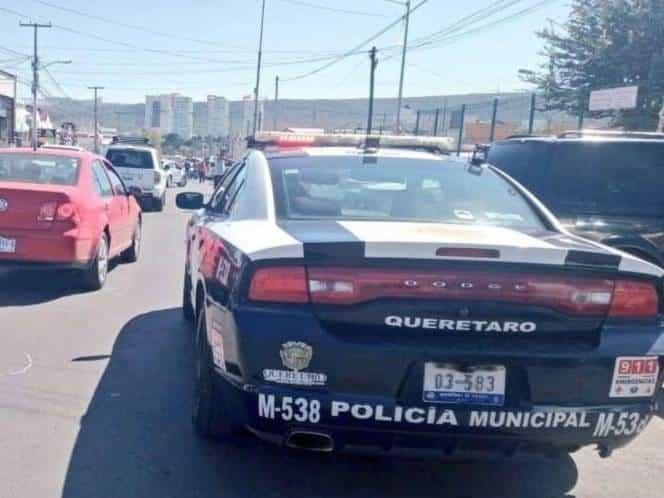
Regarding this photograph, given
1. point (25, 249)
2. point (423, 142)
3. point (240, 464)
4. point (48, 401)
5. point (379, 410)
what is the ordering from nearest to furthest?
A: point (379, 410), point (240, 464), point (48, 401), point (423, 142), point (25, 249)

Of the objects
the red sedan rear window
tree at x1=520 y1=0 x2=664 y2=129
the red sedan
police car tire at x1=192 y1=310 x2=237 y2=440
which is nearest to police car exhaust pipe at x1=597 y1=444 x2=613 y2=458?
police car tire at x1=192 y1=310 x2=237 y2=440

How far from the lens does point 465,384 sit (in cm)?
325

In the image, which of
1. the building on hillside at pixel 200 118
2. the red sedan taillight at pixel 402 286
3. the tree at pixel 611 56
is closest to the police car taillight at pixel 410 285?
the red sedan taillight at pixel 402 286

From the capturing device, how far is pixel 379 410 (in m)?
3.20

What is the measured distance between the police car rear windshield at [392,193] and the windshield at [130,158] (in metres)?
18.9

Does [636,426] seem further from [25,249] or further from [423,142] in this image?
[25,249]

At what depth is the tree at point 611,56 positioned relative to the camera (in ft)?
69.5

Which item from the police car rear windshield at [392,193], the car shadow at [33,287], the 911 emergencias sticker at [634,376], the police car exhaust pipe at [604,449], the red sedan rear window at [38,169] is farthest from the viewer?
the red sedan rear window at [38,169]

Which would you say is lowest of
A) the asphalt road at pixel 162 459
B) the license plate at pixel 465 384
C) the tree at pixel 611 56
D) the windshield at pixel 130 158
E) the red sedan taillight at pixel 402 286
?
the asphalt road at pixel 162 459

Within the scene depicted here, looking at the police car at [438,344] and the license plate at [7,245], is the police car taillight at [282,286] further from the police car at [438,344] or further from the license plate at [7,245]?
the license plate at [7,245]

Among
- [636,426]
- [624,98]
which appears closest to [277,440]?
[636,426]

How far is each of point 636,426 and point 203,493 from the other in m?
1.93

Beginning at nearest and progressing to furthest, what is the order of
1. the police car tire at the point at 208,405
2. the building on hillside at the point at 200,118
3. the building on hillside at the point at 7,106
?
the police car tire at the point at 208,405 → the building on hillside at the point at 7,106 → the building on hillside at the point at 200,118

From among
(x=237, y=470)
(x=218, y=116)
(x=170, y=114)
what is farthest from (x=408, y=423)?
(x=170, y=114)
